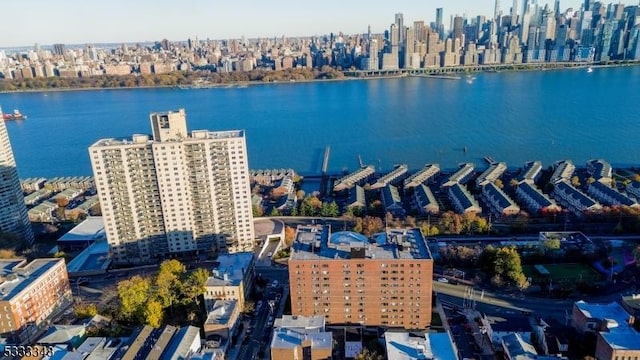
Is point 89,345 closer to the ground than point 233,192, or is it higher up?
closer to the ground

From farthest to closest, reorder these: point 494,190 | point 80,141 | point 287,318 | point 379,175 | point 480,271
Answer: point 80,141 < point 379,175 < point 494,190 < point 480,271 < point 287,318

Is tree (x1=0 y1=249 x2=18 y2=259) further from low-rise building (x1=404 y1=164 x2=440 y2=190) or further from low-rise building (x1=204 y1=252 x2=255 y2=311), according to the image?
low-rise building (x1=404 y1=164 x2=440 y2=190)

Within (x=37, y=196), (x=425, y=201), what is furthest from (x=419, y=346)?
(x=37, y=196)

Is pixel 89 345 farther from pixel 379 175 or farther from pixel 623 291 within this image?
pixel 379 175

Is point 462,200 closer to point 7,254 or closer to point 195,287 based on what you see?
point 195,287

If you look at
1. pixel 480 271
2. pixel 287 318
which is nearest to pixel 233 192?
pixel 287 318

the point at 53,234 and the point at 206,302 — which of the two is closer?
the point at 206,302

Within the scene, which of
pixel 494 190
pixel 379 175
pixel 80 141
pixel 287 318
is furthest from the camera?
pixel 80 141

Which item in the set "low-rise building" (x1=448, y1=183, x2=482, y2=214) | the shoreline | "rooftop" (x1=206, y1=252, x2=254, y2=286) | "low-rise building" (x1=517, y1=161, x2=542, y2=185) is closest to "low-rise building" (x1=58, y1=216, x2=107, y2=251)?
"rooftop" (x1=206, y1=252, x2=254, y2=286)

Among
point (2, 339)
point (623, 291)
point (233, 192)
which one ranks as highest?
point (233, 192)
